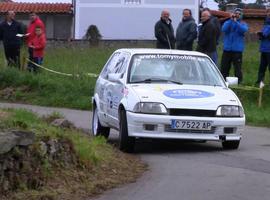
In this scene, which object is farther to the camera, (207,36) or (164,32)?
(164,32)

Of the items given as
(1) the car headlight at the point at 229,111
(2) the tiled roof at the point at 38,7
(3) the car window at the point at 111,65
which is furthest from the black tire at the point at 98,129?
(2) the tiled roof at the point at 38,7

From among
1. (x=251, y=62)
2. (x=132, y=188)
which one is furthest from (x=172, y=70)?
(x=251, y=62)

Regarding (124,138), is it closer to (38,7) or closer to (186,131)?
(186,131)

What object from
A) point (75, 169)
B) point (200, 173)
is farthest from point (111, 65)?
point (75, 169)

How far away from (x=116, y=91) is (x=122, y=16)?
50.0 meters

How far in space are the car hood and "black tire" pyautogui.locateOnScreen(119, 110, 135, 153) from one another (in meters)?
0.43

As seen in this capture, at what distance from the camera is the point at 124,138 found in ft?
39.4

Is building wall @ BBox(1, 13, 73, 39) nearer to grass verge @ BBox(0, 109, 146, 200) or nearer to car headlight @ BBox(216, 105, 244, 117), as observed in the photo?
car headlight @ BBox(216, 105, 244, 117)

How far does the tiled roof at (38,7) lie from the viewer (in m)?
61.4

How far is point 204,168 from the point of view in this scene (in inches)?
417

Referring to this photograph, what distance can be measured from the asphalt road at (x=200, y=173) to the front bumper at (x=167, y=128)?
279 millimetres

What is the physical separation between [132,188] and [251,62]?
1933 centimetres

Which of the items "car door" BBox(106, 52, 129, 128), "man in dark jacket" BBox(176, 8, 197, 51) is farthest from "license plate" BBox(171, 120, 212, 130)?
"man in dark jacket" BBox(176, 8, 197, 51)

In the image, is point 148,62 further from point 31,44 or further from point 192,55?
point 31,44
